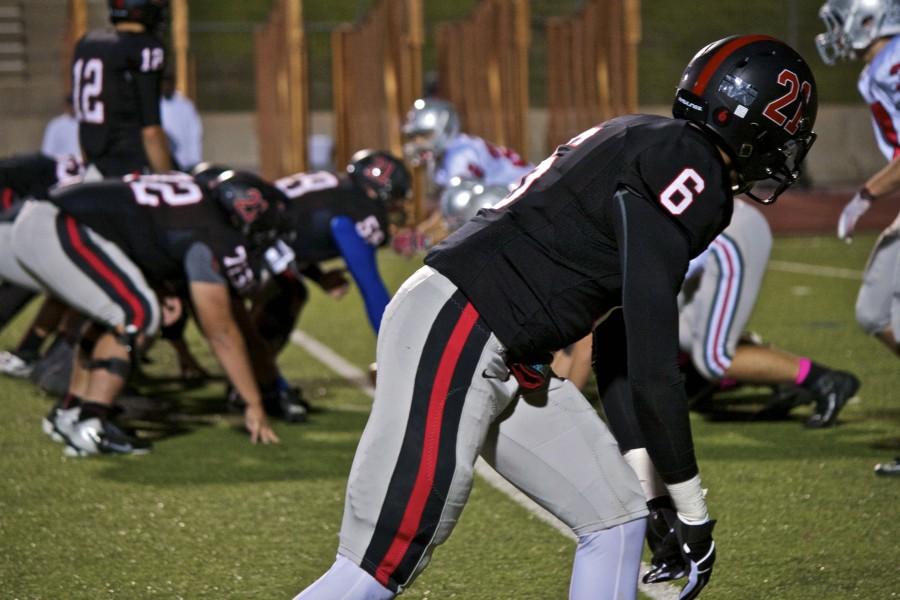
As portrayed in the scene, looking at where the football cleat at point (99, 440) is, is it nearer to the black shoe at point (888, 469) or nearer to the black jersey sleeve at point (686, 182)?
the black shoe at point (888, 469)

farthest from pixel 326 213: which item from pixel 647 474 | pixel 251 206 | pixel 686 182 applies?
pixel 686 182

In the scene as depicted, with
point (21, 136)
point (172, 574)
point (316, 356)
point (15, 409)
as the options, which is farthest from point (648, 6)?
point (172, 574)

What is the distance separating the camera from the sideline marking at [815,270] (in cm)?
1105

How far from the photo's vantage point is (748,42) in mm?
2580

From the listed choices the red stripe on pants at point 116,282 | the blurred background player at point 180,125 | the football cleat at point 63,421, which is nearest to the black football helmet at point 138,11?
the red stripe on pants at point 116,282

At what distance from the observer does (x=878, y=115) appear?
5.14 meters

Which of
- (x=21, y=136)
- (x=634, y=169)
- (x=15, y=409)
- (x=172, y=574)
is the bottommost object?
(x=21, y=136)

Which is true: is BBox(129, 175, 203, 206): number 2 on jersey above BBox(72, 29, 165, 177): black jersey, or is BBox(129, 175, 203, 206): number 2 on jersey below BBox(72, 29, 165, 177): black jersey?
below

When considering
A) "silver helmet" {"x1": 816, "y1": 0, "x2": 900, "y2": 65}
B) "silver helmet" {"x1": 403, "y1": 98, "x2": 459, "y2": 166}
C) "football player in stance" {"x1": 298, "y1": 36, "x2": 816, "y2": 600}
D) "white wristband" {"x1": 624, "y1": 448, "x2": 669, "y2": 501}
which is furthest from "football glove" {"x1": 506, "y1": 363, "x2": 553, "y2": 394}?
"silver helmet" {"x1": 403, "y1": 98, "x2": 459, "y2": 166}

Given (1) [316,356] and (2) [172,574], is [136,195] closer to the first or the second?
(2) [172,574]

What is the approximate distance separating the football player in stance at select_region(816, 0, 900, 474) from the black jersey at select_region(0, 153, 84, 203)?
4.02m

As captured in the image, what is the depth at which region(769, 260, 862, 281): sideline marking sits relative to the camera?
11.1m

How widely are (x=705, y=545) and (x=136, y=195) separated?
3.50 m

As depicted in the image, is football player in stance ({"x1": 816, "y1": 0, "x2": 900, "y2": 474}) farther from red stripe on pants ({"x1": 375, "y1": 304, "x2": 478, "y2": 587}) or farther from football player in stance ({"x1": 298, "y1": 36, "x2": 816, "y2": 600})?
red stripe on pants ({"x1": 375, "y1": 304, "x2": 478, "y2": 587})
